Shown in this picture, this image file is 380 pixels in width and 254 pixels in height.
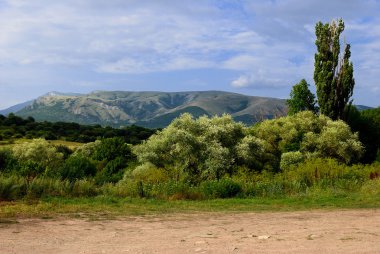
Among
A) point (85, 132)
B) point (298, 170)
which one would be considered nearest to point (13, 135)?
point (85, 132)

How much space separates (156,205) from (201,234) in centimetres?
563

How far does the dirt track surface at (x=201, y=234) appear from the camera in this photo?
7.89 metres

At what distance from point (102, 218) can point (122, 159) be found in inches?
945

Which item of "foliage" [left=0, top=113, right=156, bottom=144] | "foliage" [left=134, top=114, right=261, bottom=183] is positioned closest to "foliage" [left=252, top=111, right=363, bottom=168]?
"foliage" [left=134, top=114, right=261, bottom=183]

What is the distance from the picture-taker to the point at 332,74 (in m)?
37.4

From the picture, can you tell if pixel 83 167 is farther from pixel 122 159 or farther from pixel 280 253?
pixel 280 253

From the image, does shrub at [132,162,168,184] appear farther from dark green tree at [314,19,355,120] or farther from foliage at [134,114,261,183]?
dark green tree at [314,19,355,120]

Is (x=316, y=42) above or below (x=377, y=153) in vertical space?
above

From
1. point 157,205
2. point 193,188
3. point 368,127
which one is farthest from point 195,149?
point 368,127

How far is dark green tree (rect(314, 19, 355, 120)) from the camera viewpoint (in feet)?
122

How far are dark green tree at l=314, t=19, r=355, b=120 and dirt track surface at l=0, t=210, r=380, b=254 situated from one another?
26.0 meters

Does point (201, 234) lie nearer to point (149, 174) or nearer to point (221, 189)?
point (221, 189)

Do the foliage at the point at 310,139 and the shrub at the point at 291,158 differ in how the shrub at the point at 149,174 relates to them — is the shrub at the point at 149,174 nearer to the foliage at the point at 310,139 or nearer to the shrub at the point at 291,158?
the shrub at the point at 291,158

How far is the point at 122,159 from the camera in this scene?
3578 cm
